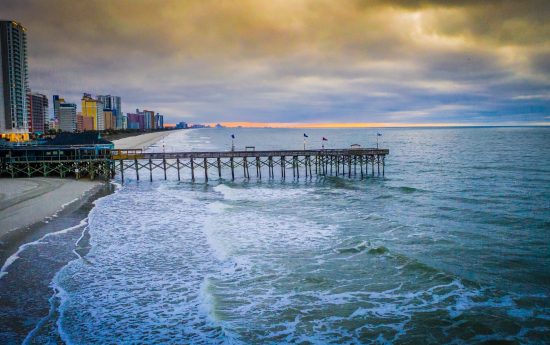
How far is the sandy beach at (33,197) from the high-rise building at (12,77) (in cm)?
11512

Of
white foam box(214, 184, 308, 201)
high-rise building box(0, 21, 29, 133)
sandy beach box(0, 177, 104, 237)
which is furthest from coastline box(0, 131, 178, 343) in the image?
high-rise building box(0, 21, 29, 133)

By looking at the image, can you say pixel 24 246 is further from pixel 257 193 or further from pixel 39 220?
pixel 257 193

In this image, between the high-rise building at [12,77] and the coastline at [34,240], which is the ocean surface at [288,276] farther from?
the high-rise building at [12,77]

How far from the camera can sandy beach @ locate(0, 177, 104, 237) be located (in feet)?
84.0

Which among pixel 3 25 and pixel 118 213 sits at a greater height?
pixel 3 25

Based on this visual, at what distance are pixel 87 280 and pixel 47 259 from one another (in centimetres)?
351

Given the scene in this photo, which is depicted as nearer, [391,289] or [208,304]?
[208,304]

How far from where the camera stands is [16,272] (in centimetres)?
1656

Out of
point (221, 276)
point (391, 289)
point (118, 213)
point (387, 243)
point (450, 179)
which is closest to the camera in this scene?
point (391, 289)

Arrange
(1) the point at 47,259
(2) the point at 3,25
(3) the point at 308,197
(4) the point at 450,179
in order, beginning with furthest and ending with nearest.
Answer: (2) the point at 3,25 → (4) the point at 450,179 → (3) the point at 308,197 → (1) the point at 47,259

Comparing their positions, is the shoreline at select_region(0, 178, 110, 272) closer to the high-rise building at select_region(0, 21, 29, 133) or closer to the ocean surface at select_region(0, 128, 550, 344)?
the ocean surface at select_region(0, 128, 550, 344)

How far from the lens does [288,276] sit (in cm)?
1720

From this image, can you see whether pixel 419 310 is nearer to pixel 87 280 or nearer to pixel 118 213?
pixel 87 280

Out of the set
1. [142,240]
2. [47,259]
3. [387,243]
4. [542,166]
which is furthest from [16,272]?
[542,166]
